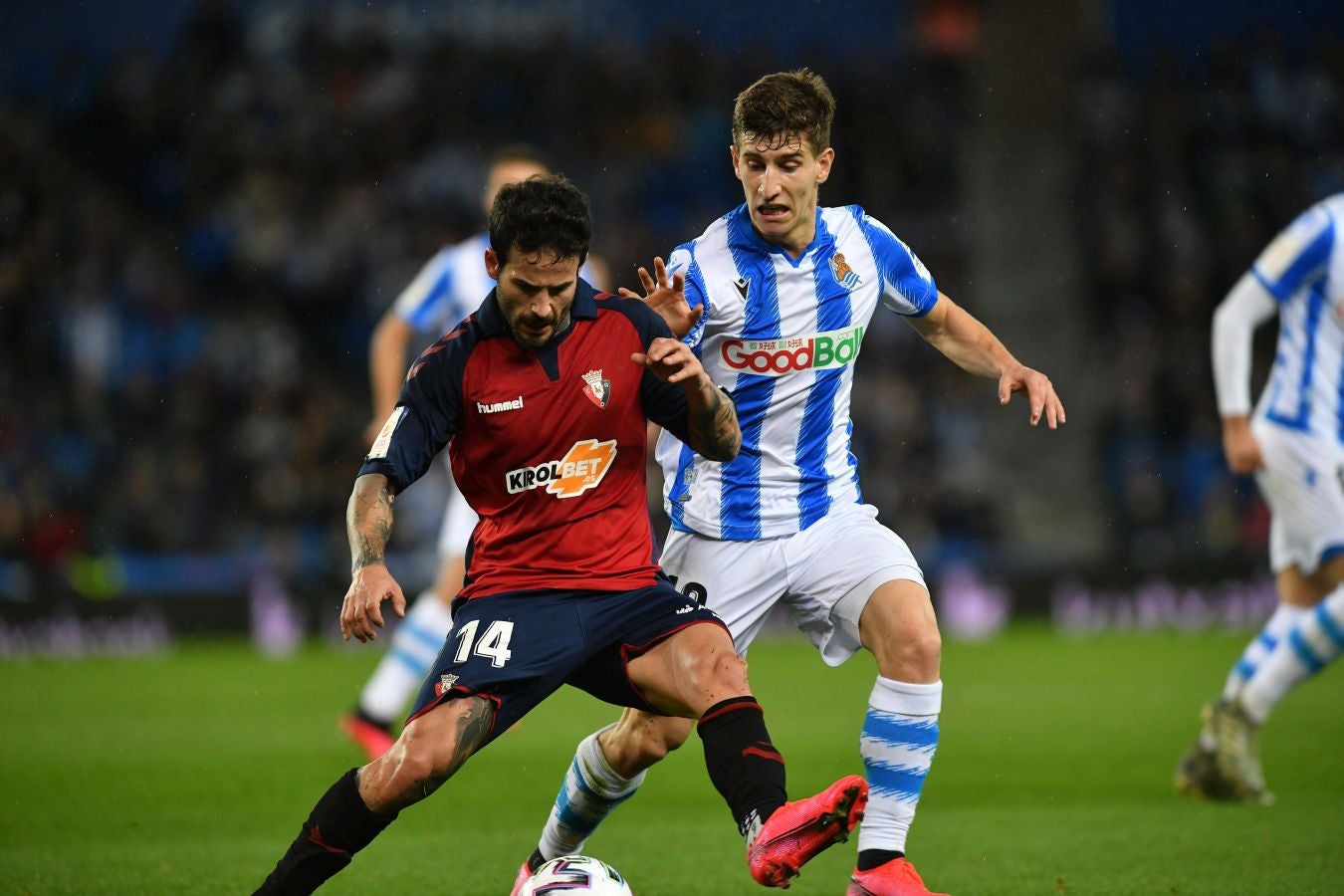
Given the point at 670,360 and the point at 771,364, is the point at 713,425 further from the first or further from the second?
the point at 771,364

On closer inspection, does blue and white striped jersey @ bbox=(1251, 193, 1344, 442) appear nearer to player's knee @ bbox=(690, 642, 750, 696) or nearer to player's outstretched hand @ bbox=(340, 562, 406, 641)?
player's knee @ bbox=(690, 642, 750, 696)

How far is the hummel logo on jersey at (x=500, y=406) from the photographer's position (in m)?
4.53

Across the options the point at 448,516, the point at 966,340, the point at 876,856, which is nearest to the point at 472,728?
the point at 876,856

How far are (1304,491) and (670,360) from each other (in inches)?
148

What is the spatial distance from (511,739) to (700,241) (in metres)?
4.93

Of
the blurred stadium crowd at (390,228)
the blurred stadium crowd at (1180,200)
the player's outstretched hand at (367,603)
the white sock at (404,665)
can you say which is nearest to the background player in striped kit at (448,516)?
the white sock at (404,665)

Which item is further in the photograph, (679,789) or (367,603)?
(679,789)

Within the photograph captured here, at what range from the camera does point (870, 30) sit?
800 inches

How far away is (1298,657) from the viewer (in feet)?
23.2

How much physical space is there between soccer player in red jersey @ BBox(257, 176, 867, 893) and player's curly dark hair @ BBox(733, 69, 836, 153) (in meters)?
0.63

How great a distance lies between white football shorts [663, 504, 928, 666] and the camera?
4.98 m

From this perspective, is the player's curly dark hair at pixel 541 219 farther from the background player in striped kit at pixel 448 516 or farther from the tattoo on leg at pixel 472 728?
the background player in striped kit at pixel 448 516

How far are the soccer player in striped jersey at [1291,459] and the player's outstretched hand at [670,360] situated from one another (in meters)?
3.37

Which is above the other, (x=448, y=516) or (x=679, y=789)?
(x=448, y=516)
